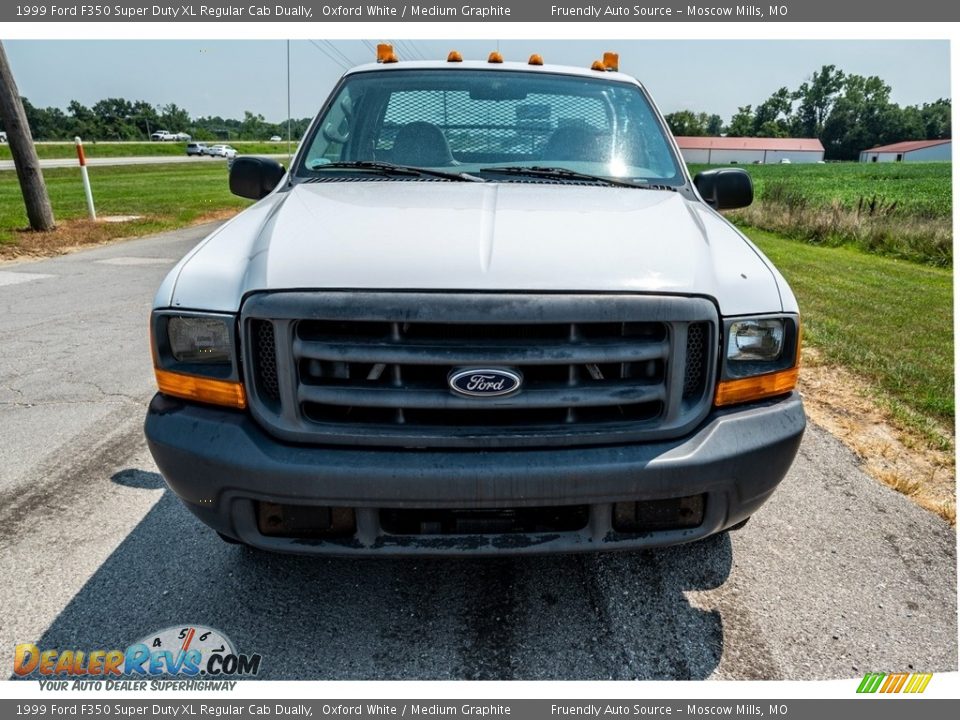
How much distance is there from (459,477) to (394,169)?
1.62 m

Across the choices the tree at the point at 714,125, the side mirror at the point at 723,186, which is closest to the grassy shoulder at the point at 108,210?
the side mirror at the point at 723,186

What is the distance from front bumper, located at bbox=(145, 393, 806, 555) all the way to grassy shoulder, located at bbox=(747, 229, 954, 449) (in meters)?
2.53

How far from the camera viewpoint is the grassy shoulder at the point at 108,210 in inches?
435

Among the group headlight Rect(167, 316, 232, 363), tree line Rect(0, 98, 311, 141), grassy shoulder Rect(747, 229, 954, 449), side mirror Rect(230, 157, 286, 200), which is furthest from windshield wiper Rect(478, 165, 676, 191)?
tree line Rect(0, 98, 311, 141)

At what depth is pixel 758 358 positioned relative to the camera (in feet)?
7.21

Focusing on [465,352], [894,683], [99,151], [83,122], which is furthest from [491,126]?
[83,122]

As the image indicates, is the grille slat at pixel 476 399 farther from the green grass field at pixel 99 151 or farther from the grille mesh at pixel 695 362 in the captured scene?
the green grass field at pixel 99 151

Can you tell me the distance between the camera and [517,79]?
3.56 meters

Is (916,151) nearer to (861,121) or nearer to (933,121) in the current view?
(933,121)

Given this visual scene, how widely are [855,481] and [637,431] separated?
2.02 meters

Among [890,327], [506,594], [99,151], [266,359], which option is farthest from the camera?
[99,151]

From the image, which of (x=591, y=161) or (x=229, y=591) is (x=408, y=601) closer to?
(x=229, y=591)

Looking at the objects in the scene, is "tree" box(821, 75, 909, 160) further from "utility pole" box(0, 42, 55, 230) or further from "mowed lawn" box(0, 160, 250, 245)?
"utility pole" box(0, 42, 55, 230)

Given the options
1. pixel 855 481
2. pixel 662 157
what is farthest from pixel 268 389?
pixel 855 481
